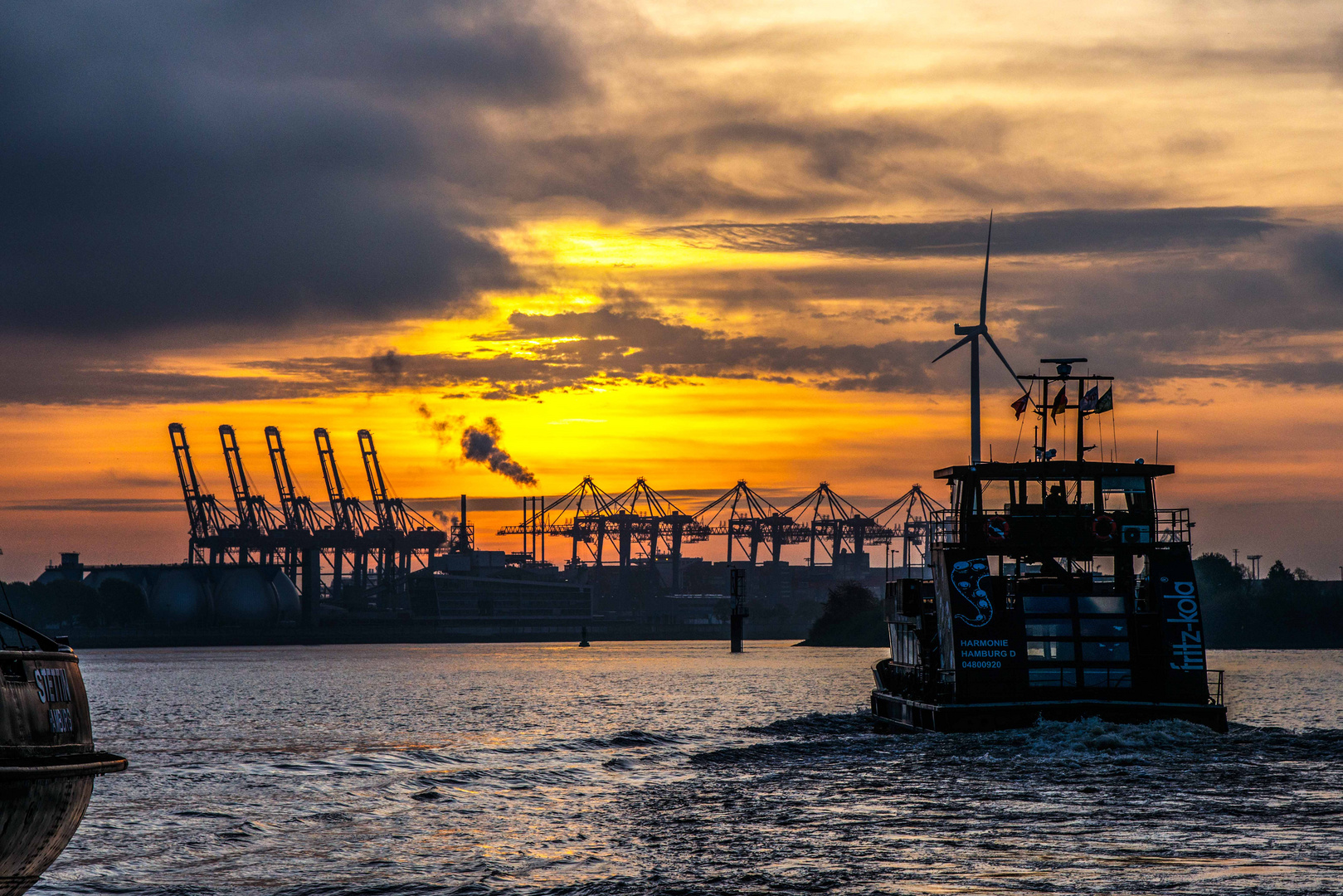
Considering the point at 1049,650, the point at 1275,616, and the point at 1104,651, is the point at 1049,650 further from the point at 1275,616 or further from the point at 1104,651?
the point at 1275,616

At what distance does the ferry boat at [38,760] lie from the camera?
14.7m

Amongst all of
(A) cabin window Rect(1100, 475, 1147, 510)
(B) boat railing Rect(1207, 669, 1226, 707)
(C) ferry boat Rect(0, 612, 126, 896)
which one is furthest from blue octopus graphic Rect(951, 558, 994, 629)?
(C) ferry boat Rect(0, 612, 126, 896)

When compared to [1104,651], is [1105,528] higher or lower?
higher

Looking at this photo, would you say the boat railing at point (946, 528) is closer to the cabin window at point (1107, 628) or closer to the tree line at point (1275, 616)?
the cabin window at point (1107, 628)

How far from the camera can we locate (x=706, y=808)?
28188mm

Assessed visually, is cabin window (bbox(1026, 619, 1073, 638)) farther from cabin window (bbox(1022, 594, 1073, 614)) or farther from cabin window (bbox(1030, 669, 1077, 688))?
cabin window (bbox(1030, 669, 1077, 688))

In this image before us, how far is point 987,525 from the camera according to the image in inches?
1542

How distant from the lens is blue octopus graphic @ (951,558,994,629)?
36844 mm

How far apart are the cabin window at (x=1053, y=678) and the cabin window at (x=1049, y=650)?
0.41 m

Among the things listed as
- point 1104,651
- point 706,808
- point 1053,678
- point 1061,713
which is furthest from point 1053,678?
point 706,808

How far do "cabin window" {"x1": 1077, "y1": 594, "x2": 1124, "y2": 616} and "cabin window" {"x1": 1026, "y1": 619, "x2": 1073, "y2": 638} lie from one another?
627 millimetres

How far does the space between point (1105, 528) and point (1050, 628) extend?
3.65 metres

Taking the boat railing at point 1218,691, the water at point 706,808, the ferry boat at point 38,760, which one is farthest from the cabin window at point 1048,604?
the ferry boat at point 38,760

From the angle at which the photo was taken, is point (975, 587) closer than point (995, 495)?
Yes
